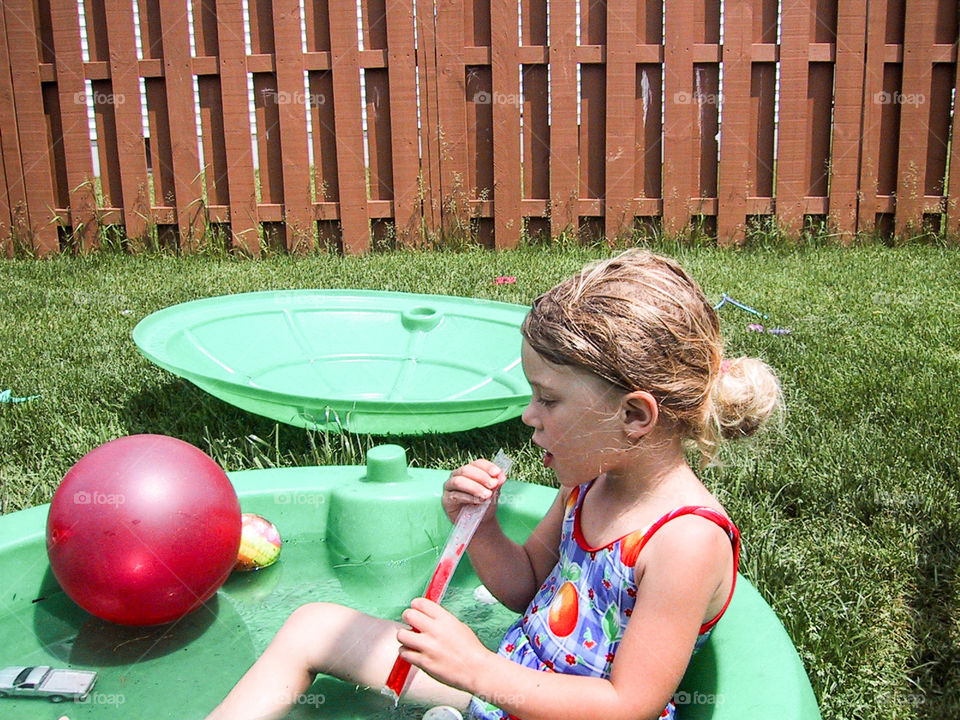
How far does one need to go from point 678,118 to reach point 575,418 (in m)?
4.06

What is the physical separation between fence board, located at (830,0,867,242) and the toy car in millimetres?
4522

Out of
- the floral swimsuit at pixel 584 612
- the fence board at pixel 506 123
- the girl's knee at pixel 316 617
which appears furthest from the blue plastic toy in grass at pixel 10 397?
the fence board at pixel 506 123

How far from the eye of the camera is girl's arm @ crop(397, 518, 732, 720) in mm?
1231

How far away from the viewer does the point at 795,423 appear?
8.50 feet

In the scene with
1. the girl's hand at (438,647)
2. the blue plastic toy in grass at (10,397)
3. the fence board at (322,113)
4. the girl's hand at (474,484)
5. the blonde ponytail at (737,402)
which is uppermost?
the fence board at (322,113)

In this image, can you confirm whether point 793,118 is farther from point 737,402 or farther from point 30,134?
point 737,402

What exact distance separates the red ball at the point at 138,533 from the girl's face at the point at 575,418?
65 centimetres

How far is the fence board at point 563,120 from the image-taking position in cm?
495

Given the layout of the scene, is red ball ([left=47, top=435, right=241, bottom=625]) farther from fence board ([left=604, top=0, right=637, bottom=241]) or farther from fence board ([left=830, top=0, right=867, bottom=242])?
fence board ([left=830, top=0, right=867, bottom=242])

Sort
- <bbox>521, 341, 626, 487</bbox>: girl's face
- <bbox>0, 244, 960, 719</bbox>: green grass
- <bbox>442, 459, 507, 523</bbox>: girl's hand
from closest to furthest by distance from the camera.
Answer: <bbox>521, 341, 626, 487</bbox>: girl's face, <bbox>442, 459, 507, 523</bbox>: girl's hand, <bbox>0, 244, 960, 719</bbox>: green grass

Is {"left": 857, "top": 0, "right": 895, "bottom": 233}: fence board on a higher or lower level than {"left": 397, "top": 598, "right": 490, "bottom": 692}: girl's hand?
higher

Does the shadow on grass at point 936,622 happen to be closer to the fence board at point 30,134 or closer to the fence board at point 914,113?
the fence board at point 914,113

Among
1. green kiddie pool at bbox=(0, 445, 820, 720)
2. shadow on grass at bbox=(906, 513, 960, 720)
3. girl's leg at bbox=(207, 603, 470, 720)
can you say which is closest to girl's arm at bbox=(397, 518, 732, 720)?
green kiddie pool at bbox=(0, 445, 820, 720)

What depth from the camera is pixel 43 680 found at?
160 centimetres
